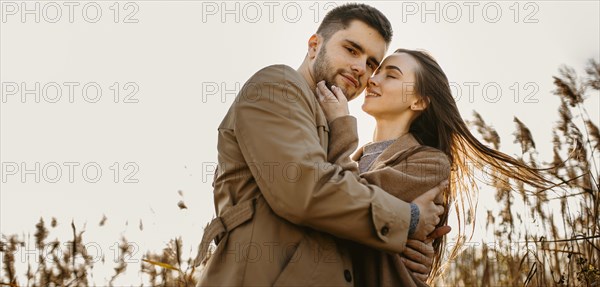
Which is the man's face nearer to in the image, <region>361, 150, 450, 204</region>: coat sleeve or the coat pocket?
<region>361, 150, 450, 204</region>: coat sleeve

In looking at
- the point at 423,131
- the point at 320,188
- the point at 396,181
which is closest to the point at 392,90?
the point at 423,131

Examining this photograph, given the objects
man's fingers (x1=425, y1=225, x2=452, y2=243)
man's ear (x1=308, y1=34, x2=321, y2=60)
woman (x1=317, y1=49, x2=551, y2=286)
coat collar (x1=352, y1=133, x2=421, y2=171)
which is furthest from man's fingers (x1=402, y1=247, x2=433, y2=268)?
man's ear (x1=308, y1=34, x2=321, y2=60)

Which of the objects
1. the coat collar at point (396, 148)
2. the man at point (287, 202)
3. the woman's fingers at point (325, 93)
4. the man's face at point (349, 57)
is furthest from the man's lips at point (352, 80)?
the man at point (287, 202)

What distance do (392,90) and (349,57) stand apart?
0.32 m

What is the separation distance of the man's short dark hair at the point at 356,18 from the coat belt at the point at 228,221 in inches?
43.7

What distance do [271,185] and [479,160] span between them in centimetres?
151

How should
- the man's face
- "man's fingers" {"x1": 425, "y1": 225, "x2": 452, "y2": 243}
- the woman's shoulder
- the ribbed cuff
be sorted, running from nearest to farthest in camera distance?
the ribbed cuff < "man's fingers" {"x1": 425, "y1": 225, "x2": 452, "y2": 243} < the woman's shoulder < the man's face

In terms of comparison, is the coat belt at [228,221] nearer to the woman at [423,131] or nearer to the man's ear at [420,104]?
the woman at [423,131]

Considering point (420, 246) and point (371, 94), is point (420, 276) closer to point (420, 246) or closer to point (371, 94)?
point (420, 246)

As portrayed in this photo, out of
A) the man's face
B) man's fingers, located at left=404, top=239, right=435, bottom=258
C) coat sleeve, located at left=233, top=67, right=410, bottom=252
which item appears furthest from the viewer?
the man's face

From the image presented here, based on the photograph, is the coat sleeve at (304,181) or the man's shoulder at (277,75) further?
the man's shoulder at (277,75)

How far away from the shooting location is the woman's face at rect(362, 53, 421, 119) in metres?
3.51

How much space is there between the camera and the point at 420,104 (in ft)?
11.7

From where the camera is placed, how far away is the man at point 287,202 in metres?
2.48
